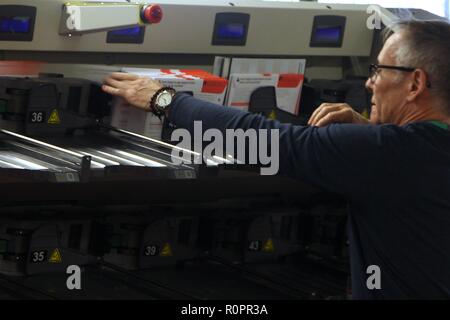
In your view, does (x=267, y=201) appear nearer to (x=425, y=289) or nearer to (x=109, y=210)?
(x=109, y=210)

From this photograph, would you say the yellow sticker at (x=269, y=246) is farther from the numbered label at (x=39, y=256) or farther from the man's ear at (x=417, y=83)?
the man's ear at (x=417, y=83)

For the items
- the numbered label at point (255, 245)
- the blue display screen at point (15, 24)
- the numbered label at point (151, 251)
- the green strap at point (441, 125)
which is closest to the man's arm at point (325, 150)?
the green strap at point (441, 125)

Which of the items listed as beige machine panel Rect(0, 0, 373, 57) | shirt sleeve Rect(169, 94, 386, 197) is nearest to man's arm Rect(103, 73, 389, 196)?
shirt sleeve Rect(169, 94, 386, 197)

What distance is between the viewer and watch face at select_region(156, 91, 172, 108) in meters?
2.37

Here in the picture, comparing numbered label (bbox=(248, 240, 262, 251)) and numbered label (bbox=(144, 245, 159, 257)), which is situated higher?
numbered label (bbox=(248, 240, 262, 251))

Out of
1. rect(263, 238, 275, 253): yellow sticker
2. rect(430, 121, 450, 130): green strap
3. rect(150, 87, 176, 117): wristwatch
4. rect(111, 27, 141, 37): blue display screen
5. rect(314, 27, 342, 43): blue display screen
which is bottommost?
rect(263, 238, 275, 253): yellow sticker

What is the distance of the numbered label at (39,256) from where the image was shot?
145 inches

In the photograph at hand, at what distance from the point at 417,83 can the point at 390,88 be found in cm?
7

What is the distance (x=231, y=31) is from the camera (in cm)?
413

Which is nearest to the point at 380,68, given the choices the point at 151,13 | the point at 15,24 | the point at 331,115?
the point at 331,115

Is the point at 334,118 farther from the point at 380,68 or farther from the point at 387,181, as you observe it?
the point at 387,181

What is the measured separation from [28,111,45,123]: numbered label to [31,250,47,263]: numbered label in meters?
0.61

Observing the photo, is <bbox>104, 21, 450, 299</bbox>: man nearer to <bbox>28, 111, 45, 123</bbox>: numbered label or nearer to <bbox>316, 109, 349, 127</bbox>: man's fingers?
<bbox>316, 109, 349, 127</bbox>: man's fingers
